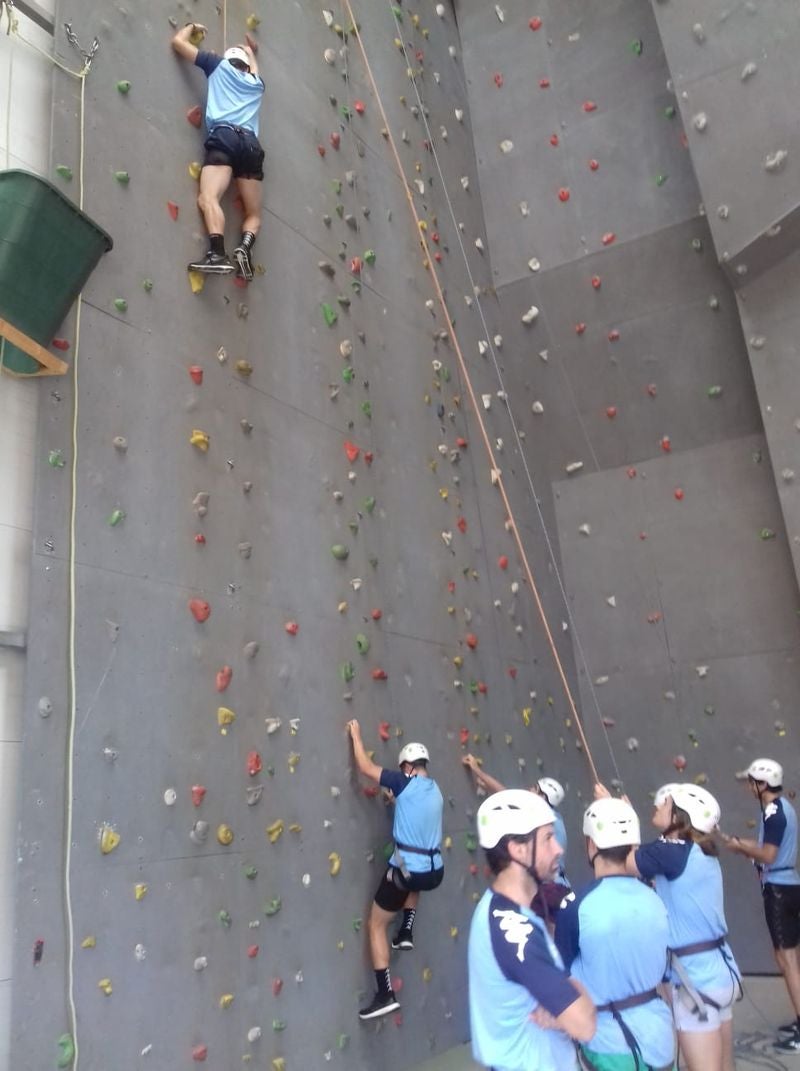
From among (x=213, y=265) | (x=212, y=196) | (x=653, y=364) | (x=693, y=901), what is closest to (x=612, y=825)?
(x=693, y=901)

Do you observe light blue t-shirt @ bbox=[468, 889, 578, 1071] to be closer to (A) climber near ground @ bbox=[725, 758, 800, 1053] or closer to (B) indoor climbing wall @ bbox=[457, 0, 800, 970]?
(A) climber near ground @ bbox=[725, 758, 800, 1053]

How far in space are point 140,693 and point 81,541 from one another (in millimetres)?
517

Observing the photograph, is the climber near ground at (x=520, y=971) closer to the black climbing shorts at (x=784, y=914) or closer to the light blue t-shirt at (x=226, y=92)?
the black climbing shorts at (x=784, y=914)

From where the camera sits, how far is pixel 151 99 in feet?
11.5

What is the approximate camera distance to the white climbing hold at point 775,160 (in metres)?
5.24

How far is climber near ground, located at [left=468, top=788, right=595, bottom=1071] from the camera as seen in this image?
1.77m

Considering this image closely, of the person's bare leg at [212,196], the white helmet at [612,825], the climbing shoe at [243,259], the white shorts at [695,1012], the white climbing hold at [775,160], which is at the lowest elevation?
the white shorts at [695,1012]

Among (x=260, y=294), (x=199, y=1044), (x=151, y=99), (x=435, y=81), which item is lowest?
(x=199, y=1044)

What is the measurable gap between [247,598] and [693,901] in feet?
6.08

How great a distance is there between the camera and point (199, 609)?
3.16 m

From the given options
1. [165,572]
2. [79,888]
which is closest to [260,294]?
[165,572]

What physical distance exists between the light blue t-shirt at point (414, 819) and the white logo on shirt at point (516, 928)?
74.0 inches

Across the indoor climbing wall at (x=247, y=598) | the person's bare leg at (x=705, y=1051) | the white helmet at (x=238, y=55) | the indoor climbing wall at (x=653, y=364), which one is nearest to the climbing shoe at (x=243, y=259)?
the indoor climbing wall at (x=247, y=598)

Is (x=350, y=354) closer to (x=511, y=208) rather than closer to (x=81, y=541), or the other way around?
(x=81, y=541)
